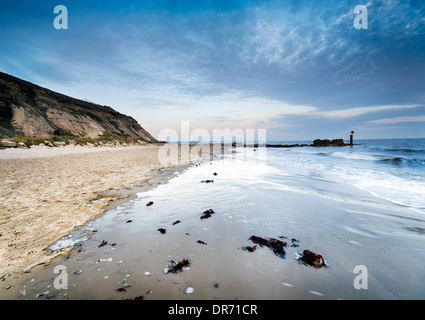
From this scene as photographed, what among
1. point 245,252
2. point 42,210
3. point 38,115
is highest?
point 38,115

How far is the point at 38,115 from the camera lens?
1125 inches

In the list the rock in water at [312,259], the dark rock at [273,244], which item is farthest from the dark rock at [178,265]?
the rock in water at [312,259]

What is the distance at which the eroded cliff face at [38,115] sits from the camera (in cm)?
2375

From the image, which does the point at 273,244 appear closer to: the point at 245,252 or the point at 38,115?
the point at 245,252

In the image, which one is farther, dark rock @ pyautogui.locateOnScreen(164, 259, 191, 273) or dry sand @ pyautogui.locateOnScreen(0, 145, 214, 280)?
dry sand @ pyautogui.locateOnScreen(0, 145, 214, 280)

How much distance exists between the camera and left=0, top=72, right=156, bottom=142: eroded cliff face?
77.9 feet

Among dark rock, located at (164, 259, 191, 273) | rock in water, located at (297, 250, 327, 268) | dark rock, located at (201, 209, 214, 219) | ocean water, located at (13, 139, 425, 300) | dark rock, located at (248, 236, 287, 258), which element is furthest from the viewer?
dark rock, located at (201, 209, 214, 219)

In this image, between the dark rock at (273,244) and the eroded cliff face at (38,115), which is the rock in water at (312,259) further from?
the eroded cliff face at (38,115)

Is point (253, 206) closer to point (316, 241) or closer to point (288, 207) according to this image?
point (288, 207)

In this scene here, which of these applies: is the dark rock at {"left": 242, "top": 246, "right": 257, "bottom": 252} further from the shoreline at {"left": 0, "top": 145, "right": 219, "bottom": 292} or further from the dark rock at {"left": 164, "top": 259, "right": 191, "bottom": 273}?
the shoreline at {"left": 0, "top": 145, "right": 219, "bottom": 292}

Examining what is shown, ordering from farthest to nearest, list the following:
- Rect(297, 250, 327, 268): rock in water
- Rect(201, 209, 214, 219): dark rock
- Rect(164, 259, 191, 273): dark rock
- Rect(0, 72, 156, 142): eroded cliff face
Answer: Rect(0, 72, 156, 142): eroded cliff face → Rect(201, 209, 214, 219): dark rock → Rect(297, 250, 327, 268): rock in water → Rect(164, 259, 191, 273): dark rock

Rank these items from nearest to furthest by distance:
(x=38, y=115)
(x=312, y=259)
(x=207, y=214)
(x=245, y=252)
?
(x=312, y=259) < (x=245, y=252) < (x=207, y=214) < (x=38, y=115)

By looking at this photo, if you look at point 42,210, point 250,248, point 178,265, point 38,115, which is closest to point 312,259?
point 250,248

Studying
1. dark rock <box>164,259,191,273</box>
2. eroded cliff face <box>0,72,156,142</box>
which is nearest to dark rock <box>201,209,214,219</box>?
dark rock <box>164,259,191,273</box>
